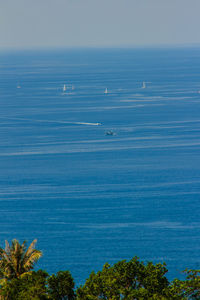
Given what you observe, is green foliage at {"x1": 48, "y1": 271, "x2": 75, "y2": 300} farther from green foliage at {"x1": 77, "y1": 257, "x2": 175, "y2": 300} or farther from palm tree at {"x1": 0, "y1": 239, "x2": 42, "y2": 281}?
palm tree at {"x1": 0, "y1": 239, "x2": 42, "y2": 281}

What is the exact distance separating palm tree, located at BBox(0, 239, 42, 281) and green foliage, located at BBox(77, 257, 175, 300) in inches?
209

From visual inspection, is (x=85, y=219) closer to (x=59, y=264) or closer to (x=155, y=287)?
(x=59, y=264)

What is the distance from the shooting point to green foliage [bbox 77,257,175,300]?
111 ft

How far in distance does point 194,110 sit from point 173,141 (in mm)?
44653

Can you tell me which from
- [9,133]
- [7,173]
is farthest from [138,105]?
[7,173]

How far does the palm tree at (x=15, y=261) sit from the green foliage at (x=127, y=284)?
5317mm

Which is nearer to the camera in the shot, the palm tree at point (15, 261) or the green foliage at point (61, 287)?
the green foliage at point (61, 287)

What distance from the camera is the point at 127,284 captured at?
35.8 metres

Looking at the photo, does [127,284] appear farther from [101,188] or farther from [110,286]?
[101,188]

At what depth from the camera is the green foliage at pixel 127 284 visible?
3391cm

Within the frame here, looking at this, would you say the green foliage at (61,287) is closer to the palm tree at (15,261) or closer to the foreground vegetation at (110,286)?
the foreground vegetation at (110,286)

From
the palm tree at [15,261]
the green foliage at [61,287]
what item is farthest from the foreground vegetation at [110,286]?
the palm tree at [15,261]

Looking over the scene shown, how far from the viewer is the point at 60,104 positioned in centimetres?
19075

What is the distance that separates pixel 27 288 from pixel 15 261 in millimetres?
4795
